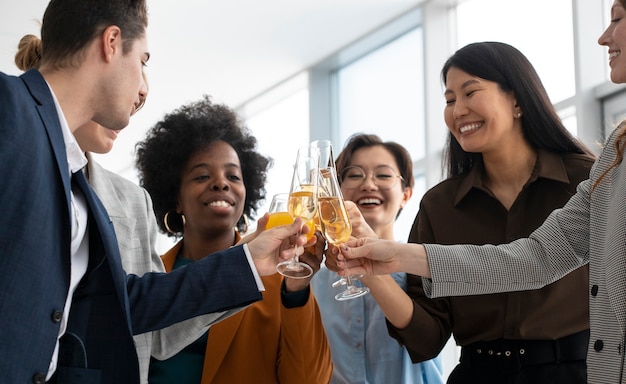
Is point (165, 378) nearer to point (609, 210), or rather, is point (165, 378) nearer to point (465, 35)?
point (609, 210)

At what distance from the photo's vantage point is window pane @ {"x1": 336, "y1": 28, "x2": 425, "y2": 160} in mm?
7160

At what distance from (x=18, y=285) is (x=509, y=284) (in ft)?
4.16

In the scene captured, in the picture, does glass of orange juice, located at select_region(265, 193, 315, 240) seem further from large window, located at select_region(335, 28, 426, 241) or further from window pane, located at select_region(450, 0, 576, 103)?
large window, located at select_region(335, 28, 426, 241)

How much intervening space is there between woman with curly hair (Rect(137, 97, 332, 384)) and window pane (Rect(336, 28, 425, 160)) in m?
3.21

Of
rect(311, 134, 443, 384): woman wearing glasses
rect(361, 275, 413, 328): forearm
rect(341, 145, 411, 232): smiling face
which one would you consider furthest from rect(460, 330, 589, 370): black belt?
rect(341, 145, 411, 232): smiling face

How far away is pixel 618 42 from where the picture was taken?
212 cm

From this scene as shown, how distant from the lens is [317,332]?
8.90 feet

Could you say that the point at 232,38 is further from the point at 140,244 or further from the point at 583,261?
the point at 583,261

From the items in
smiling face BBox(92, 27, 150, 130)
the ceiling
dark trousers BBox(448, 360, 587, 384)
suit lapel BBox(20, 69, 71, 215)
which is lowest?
dark trousers BBox(448, 360, 587, 384)

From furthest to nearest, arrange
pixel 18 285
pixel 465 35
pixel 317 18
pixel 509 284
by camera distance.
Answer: pixel 317 18 → pixel 465 35 → pixel 509 284 → pixel 18 285

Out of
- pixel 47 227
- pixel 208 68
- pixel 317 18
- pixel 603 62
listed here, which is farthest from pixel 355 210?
pixel 208 68

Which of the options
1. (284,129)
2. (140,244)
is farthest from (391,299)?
(284,129)

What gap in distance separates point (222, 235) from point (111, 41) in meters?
1.17

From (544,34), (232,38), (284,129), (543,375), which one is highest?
(232,38)
